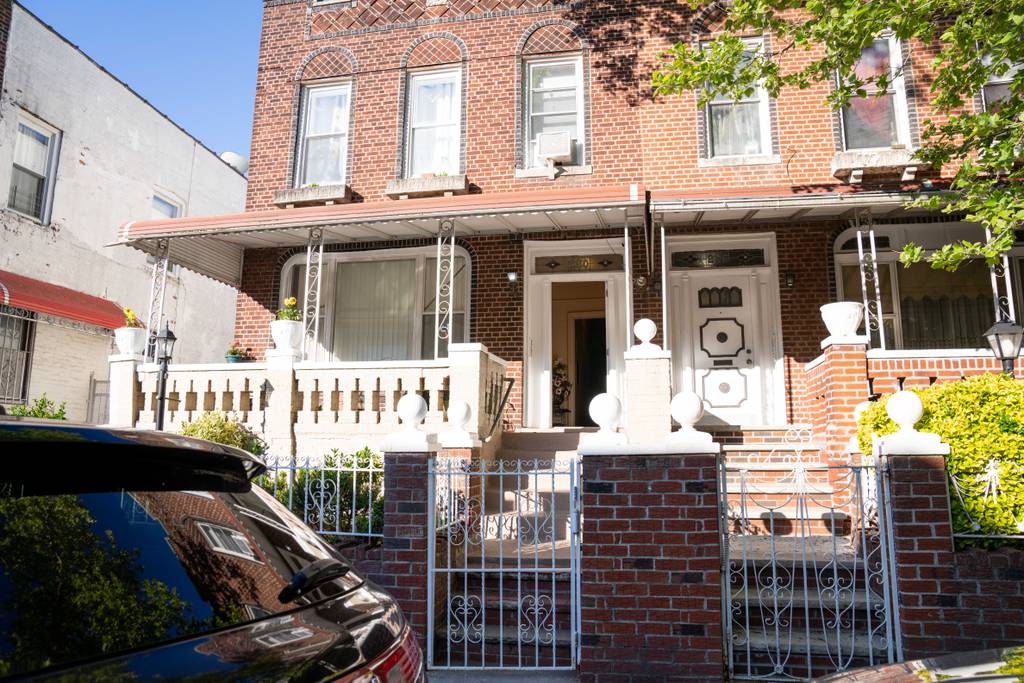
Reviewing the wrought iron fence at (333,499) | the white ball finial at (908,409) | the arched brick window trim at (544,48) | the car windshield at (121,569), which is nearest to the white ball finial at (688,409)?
the white ball finial at (908,409)

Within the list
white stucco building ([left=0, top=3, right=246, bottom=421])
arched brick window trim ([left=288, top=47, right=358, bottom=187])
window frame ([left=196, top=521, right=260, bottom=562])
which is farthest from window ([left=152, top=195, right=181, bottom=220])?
window frame ([left=196, top=521, right=260, bottom=562])

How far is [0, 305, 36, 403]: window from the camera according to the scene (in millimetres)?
13289

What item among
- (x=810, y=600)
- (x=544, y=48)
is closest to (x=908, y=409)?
(x=810, y=600)

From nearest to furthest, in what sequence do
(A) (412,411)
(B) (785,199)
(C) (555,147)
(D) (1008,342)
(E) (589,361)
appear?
(A) (412,411)
(D) (1008,342)
(B) (785,199)
(C) (555,147)
(E) (589,361)

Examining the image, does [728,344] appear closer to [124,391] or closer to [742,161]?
[742,161]

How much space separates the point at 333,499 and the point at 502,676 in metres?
2.05

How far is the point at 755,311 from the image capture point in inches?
423

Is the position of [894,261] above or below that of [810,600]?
above

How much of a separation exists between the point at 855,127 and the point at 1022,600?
824 centimetres

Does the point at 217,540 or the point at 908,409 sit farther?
the point at 908,409

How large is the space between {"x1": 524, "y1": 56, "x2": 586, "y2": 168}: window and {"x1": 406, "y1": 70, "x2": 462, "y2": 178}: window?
1.23 meters

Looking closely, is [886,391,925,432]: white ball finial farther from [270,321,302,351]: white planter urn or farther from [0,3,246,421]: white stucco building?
[0,3,246,421]: white stucco building

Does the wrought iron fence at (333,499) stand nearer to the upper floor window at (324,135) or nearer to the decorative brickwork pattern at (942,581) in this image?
the decorative brickwork pattern at (942,581)

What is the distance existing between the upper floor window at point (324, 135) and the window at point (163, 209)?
6.88 metres
